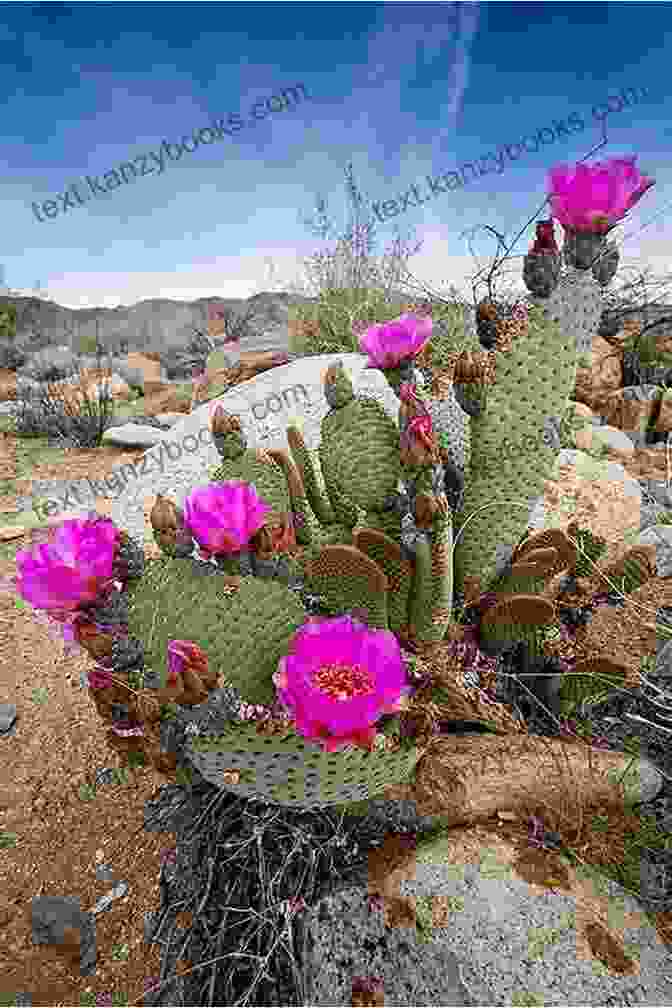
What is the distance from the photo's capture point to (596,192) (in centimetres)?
137

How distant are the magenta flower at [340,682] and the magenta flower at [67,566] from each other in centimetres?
35

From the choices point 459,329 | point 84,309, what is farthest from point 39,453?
point 84,309

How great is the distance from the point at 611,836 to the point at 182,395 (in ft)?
20.8

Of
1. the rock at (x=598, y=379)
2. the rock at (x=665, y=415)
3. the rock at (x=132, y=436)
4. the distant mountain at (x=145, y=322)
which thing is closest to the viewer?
the rock at (x=665, y=415)

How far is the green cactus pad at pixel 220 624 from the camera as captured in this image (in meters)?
1.18

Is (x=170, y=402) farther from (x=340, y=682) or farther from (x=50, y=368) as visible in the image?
(x=340, y=682)

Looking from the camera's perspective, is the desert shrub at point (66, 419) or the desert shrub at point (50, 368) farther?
the desert shrub at point (50, 368)

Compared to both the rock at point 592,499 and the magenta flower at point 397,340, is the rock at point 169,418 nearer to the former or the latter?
the rock at point 592,499

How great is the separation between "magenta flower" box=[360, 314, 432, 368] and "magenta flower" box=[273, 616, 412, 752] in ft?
2.16

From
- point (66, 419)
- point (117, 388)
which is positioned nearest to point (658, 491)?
point (66, 419)

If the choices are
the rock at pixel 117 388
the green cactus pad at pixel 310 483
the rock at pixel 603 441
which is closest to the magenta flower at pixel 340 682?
the green cactus pad at pixel 310 483

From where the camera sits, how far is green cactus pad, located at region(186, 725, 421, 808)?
1.07m

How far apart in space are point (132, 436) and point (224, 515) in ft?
14.9

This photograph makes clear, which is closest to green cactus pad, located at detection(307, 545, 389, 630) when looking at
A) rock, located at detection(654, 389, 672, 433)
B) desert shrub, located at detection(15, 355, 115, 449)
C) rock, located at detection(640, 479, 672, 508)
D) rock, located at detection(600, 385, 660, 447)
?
rock, located at detection(640, 479, 672, 508)
